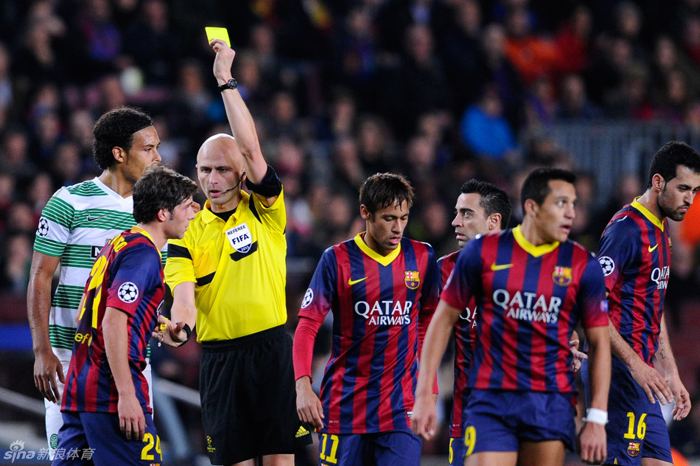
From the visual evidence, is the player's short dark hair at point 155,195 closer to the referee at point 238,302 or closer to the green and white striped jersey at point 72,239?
the referee at point 238,302

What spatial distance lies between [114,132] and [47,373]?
5.17 feet

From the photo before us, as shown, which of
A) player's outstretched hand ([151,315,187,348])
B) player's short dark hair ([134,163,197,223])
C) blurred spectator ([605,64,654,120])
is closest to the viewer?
player's short dark hair ([134,163,197,223])

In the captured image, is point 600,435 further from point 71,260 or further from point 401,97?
point 401,97

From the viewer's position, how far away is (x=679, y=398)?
6668 millimetres

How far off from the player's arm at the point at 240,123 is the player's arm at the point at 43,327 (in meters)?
1.38

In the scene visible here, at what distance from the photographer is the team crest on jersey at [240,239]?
20.4ft

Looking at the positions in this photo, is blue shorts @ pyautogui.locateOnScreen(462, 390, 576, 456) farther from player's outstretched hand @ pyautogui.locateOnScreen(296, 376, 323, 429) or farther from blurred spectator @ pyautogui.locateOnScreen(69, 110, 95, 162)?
blurred spectator @ pyautogui.locateOnScreen(69, 110, 95, 162)

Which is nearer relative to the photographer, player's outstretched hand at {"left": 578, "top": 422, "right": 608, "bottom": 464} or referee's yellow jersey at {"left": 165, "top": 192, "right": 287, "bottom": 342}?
player's outstretched hand at {"left": 578, "top": 422, "right": 608, "bottom": 464}

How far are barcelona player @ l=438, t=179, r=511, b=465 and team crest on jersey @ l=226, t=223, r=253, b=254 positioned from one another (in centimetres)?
129

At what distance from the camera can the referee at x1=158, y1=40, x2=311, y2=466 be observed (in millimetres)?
6125

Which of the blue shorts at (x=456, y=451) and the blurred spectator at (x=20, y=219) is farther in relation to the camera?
the blurred spectator at (x=20, y=219)

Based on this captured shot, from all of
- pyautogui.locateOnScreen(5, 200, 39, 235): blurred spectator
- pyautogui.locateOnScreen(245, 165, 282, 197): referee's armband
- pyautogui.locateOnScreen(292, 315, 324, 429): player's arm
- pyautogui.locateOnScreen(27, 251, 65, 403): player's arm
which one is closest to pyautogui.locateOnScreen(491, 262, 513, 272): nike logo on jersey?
pyautogui.locateOnScreen(292, 315, 324, 429): player's arm

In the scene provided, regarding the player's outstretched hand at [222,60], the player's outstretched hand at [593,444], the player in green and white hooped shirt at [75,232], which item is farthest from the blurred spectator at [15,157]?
the player's outstretched hand at [593,444]

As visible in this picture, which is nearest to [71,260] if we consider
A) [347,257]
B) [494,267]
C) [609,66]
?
[347,257]
